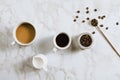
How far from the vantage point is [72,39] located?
1.20m

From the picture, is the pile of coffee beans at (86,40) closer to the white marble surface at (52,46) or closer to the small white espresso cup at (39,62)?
the white marble surface at (52,46)

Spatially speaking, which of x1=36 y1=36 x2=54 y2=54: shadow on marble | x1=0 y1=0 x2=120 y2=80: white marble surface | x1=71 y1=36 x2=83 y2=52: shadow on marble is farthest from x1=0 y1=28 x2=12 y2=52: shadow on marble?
x1=71 y1=36 x2=83 y2=52: shadow on marble

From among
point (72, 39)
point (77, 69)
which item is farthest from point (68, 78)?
point (72, 39)

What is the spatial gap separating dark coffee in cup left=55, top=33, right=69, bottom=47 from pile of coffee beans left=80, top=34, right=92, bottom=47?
0.06 m

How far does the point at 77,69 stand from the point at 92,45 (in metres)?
0.11

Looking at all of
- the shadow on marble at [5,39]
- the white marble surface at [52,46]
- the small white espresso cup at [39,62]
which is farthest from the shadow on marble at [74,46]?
the shadow on marble at [5,39]

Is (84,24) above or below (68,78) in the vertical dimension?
above

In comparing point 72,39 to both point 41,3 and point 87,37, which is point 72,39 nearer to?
point 87,37

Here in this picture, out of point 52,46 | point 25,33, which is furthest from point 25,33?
point 52,46

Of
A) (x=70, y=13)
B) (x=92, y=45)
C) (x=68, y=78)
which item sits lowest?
(x=68, y=78)

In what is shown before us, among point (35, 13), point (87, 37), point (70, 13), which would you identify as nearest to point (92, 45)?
point (87, 37)

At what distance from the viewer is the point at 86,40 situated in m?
1.15

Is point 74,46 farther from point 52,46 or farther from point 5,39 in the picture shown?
point 5,39

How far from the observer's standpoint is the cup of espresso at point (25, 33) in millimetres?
1166
